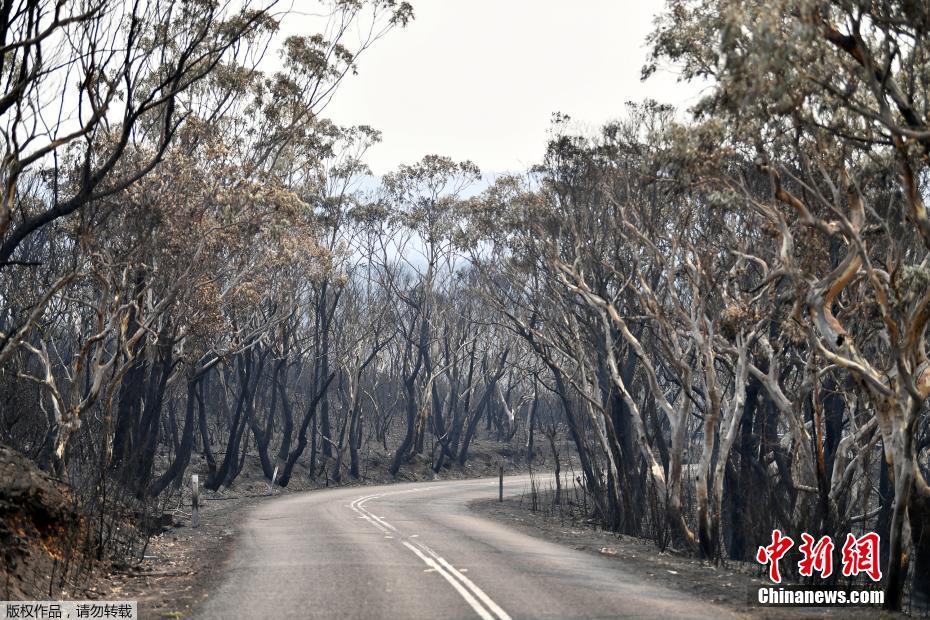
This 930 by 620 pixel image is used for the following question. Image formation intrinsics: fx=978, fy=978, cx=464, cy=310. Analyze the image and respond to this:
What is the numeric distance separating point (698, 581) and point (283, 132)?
17.9 metres

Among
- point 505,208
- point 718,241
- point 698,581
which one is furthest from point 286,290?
point 698,581

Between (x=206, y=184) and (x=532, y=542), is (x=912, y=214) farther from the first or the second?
(x=206, y=184)

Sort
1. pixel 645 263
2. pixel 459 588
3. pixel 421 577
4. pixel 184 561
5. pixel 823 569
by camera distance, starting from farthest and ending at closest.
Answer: pixel 645 263
pixel 184 561
pixel 823 569
pixel 421 577
pixel 459 588

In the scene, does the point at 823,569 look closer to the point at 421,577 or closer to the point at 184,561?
the point at 421,577

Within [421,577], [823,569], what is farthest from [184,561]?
[823,569]

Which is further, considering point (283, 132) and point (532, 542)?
point (283, 132)

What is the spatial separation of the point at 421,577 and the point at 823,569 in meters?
Result: 6.35

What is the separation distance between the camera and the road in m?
11.2

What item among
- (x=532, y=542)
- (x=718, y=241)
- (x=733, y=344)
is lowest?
(x=532, y=542)

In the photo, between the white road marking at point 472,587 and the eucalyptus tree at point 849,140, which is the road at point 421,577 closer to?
the white road marking at point 472,587

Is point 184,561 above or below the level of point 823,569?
below

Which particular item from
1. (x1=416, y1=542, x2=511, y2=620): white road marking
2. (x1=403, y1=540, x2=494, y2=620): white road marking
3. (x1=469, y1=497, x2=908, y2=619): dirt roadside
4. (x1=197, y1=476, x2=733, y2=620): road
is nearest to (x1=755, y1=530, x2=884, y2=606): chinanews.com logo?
(x1=469, y1=497, x2=908, y2=619): dirt roadside

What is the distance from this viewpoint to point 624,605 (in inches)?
460

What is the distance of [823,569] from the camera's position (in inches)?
600
